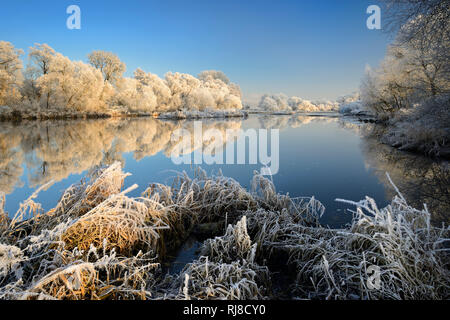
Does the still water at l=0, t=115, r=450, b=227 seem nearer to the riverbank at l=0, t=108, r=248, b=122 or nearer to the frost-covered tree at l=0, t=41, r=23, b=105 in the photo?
the frost-covered tree at l=0, t=41, r=23, b=105

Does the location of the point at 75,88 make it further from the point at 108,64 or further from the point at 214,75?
the point at 214,75

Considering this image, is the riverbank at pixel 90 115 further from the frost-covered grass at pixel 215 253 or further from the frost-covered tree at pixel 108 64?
the frost-covered grass at pixel 215 253

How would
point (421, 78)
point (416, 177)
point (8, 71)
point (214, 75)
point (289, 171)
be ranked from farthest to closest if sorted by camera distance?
point (214, 75) < point (8, 71) < point (421, 78) < point (289, 171) < point (416, 177)

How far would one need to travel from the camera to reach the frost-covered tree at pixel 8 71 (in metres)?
23.4

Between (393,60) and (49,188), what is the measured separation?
918 inches

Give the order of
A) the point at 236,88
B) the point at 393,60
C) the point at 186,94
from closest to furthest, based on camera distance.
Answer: the point at 393,60
the point at 186,94
the point at 236,88

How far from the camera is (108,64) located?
144 ft

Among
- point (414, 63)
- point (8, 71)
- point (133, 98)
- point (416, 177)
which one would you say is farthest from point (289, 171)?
Result: point (133, 98)

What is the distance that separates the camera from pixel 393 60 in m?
19.2

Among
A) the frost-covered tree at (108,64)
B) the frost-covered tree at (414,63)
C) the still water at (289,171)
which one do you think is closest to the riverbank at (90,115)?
the frost-covered tree at (108,64)

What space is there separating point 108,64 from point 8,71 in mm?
21210

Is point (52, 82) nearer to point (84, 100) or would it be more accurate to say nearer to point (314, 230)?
point (84, 100)
